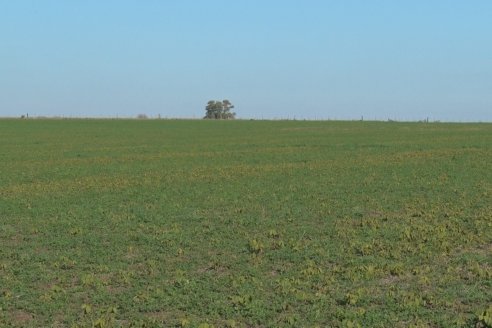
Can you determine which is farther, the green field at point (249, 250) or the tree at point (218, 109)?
the tree at point (218, 109)

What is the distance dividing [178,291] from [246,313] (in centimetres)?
132

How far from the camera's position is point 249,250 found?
11289mm

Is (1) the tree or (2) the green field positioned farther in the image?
(1) the tree

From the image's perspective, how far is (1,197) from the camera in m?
17.6

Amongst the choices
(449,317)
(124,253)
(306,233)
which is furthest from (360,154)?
(449,317)

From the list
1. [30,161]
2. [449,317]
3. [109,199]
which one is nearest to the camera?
[449,317]

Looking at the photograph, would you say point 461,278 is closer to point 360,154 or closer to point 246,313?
point 246,313

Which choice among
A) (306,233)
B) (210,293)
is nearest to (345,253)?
(306,233)

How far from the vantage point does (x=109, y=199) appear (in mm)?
16891

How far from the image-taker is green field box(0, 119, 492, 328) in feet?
27.1

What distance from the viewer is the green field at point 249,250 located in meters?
8.27

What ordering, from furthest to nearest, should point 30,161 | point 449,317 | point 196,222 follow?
point 30,161 < point 196,222 < point 449,317

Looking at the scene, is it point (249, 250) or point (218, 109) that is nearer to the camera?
point (249, 250)

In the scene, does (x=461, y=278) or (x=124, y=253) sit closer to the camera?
(x=461, y=278)
